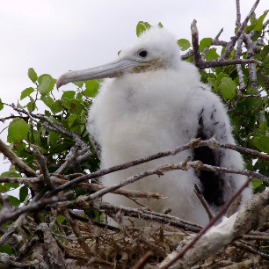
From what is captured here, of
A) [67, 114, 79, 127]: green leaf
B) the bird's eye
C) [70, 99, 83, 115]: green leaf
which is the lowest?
[67, 114, 79, 127]: green leaf

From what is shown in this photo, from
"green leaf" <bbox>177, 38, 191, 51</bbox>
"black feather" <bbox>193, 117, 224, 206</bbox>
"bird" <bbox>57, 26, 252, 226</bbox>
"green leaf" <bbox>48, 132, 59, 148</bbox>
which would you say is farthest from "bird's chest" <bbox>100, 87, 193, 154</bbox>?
"green leaf" <bbox>177, 38, 191, 51</bbox>

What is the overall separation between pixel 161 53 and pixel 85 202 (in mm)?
1197

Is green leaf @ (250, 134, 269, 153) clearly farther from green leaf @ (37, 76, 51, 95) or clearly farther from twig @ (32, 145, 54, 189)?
green leaf @ (37, 76, 51, 95)

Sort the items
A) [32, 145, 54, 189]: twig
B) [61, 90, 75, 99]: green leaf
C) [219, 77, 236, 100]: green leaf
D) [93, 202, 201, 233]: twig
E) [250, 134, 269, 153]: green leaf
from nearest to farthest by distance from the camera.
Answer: [32, 145, 54, 189]: twig, [93, 202, 201, 233]: twig, [250, 134, 269, 153]: green leaf, [219, 77, 236, 100]: green leaf, [61, 90, 75, 99]: green leaf

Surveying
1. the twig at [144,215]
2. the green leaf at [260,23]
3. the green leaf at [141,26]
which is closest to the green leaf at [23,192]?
the twig at [144,215]

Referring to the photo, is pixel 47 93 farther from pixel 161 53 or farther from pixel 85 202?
pixel 85 202

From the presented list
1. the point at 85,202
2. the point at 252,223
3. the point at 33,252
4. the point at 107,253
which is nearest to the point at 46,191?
the point at 85,202

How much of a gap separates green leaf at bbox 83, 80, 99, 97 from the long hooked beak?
0.28 metres

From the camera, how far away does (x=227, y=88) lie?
7.78ft

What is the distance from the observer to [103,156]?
2336mm

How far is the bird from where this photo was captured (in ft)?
6.88

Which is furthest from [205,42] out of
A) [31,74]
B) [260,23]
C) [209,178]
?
[31,74]

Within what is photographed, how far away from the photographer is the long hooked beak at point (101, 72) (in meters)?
2.23

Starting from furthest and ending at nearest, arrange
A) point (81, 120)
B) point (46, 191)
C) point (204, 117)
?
point (81, 120) < point (204, 117) < point (46, 191)
